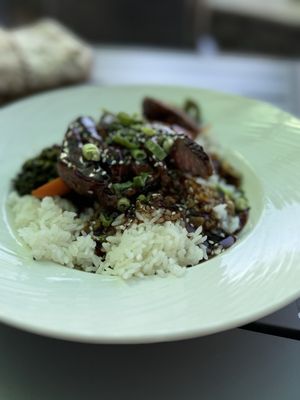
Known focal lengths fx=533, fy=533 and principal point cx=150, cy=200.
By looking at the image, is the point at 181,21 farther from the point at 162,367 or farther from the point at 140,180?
the point at 162,367

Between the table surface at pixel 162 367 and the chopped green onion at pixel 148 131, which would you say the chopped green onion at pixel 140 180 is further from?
the table surface at pixel 162 367

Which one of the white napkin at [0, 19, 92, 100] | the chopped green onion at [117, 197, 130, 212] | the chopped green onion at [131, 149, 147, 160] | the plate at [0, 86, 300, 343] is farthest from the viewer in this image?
the white napkin at [0, 19, 92, 100]

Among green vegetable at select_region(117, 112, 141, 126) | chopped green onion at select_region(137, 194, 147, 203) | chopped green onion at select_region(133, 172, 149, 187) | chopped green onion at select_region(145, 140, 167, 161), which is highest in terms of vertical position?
green vegetable at select_region(117, 112, 141, 126)

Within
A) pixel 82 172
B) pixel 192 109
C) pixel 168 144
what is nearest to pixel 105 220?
pixel 82 172

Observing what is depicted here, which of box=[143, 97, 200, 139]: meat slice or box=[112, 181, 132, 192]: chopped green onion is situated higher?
box=[143, 97, 200, 139]: meat slice

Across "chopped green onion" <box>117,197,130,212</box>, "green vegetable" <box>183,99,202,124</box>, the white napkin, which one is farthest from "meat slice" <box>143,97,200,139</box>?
the white napkin

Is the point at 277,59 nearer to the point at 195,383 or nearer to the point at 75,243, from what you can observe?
the point at 75,243

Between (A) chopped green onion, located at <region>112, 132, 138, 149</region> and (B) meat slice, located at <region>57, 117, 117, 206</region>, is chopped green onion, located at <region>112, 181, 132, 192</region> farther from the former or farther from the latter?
(A) chopped green onion, located at <region>112, 132, 138, 149</region>
